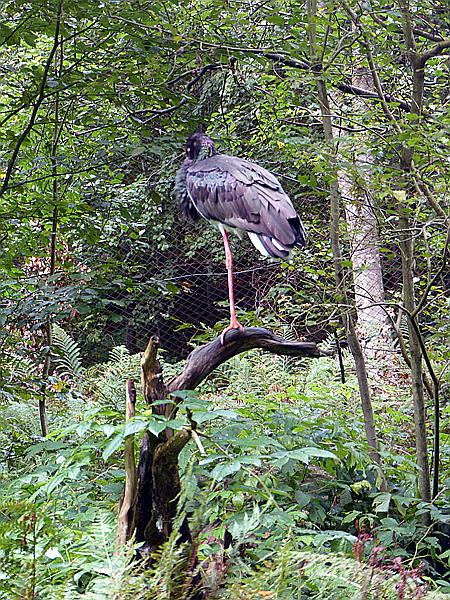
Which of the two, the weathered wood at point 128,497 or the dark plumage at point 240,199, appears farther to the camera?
the dark plumage at point 240,199

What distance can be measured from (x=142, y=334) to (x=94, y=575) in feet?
17.6

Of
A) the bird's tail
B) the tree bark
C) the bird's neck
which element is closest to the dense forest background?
the tree bark

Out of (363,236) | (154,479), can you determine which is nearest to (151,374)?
(154,479)

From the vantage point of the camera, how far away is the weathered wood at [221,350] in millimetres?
2357

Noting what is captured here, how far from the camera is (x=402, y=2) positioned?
3.02 meters

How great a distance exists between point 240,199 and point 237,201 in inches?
0.5

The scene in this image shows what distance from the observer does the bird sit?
2.43 m

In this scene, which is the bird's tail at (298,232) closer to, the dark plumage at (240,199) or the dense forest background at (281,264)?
the dark plumage at (240,199)

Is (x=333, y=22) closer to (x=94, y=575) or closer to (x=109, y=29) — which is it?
(x=109, y=29)

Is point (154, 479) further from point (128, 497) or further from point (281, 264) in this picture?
point (281, 264)

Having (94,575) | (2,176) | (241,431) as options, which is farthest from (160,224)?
(94,575)

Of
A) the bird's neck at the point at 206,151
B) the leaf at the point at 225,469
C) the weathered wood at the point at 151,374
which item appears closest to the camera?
the leaf at the point at 225,469

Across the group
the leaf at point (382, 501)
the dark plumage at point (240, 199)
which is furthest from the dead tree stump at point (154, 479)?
the leaf at point (382, 501)

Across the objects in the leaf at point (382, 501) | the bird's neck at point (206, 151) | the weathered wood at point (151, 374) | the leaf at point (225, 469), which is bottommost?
the leaf at point (382, 501)
